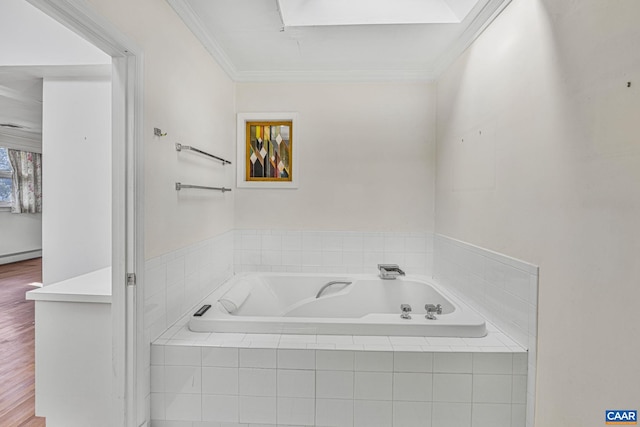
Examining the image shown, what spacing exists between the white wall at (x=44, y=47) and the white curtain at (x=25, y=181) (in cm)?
470

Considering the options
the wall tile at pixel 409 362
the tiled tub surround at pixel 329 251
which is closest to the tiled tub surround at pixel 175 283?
the tiled tub surround at pixel 329 251

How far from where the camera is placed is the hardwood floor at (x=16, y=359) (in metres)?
1.82

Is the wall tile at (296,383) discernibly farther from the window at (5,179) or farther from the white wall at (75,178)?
the window at (5,179)

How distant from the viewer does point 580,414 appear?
1.17m

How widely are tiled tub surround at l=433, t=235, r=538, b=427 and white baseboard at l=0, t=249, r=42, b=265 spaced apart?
722 centimetres

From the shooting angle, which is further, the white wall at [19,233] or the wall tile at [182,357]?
the white wall at [19,233]

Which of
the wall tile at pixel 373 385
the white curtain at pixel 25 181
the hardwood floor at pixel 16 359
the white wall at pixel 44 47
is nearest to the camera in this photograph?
the wall tile at pixel 373 385

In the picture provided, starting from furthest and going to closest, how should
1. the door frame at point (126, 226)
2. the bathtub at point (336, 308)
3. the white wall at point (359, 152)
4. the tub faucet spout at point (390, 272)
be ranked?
the white wall at point (359, 152) → the tub faucet spout at point (390, 272) → the bathtub at point (336, 308) → the door frame at point (126, 226)

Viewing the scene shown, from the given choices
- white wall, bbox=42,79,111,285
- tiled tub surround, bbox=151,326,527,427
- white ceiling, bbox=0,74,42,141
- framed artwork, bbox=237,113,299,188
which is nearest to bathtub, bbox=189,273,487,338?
tiled tub surround, bbox=151,326,527,427

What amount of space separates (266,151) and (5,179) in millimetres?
5668

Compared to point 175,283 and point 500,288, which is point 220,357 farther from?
point 500,288

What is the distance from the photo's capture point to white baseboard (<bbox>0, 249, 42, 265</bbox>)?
18.2 feet

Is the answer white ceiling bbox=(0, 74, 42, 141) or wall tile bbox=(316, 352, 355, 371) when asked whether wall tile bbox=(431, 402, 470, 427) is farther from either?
white ceiling bbox=(0, 74, 42, 141)

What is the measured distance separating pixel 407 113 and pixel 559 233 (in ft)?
6.19
